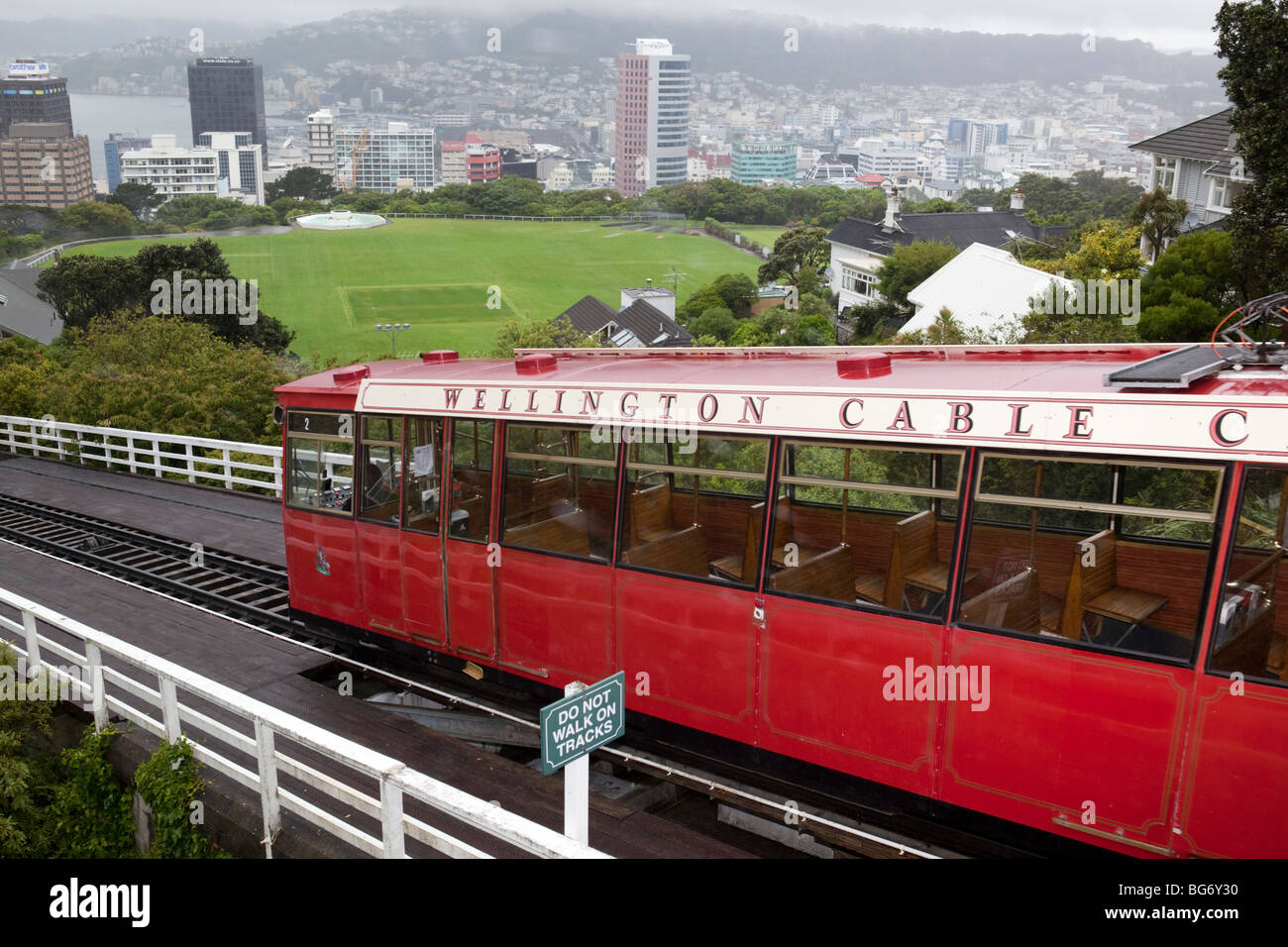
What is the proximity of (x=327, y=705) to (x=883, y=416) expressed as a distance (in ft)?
20.6

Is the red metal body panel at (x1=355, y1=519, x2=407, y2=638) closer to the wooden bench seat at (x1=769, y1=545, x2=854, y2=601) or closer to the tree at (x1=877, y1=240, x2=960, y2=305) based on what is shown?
the wooden bench seat at (x1=769, y1=545, x2=854, y2=601)

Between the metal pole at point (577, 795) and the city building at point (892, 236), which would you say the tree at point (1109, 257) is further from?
the city building at point (892, 236)

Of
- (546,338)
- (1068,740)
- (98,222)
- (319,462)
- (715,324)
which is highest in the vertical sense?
(98,222)

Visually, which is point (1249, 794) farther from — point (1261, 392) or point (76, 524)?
point (76, 524)

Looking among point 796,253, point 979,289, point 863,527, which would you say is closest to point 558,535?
point 863,527

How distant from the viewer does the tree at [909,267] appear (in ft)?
244

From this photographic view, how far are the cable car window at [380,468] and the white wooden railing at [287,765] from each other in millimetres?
2373

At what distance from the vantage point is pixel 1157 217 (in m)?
43.0

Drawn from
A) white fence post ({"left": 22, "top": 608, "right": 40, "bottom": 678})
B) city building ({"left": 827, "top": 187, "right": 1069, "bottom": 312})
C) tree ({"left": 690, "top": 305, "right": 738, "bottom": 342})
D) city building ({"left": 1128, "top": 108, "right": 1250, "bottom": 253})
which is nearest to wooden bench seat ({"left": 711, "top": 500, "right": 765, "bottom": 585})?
white fence post ({"left": 22, "top": 608, "right": 40, "bottom": 678})

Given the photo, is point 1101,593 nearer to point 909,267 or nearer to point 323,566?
point 323,566

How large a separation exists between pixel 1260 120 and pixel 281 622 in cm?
2154

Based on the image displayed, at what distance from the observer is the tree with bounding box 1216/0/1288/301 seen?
21.4 meters

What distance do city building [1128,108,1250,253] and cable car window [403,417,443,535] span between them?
4988 centimetres
